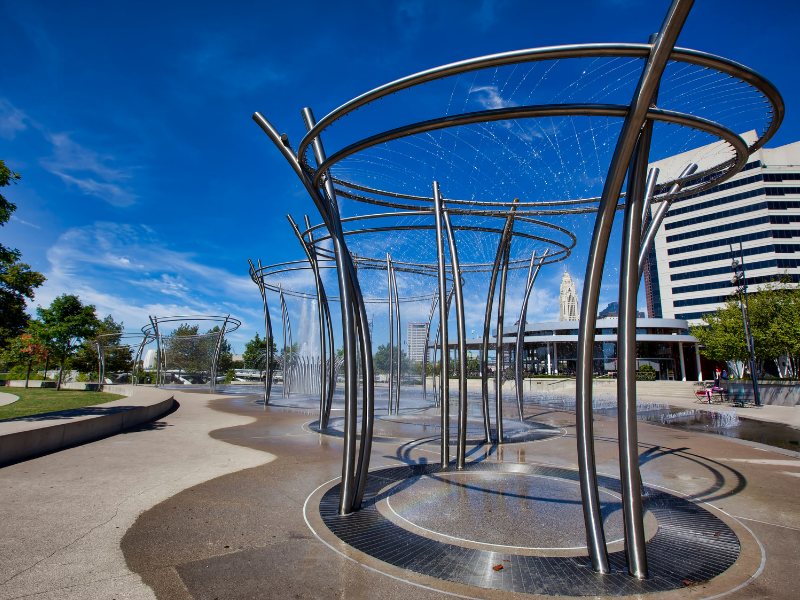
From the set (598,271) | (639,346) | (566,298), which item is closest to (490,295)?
(598,271)

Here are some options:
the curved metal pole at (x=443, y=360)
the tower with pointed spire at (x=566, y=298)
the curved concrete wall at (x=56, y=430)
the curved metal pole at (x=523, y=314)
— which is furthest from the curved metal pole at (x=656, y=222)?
the tower with pointed spire at (x=566, y=298)

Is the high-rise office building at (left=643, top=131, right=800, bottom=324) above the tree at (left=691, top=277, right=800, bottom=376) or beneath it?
above

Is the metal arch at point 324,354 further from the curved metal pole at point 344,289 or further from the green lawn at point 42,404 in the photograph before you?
the green lawn at point 42,404

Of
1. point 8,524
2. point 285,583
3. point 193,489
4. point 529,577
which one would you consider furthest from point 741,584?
point 8,524

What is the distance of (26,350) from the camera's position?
109 feet

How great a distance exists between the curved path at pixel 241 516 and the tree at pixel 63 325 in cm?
2736

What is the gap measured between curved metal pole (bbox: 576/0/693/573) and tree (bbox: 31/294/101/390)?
126ft

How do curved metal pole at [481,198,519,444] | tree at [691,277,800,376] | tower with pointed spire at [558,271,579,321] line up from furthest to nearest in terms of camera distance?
tower with pointed spire at [558,271,579,321]
tree at [691,277,800,376]
curved metal pole at [481,198,519,444]

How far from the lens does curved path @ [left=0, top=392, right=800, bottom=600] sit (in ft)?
12.9

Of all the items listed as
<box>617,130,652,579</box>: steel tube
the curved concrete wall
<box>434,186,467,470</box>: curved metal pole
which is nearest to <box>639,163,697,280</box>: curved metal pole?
<box>617,130,652,579</box>: steel tube

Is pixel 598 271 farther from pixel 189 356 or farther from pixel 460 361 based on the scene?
pixel 189 356

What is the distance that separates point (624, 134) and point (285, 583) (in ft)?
17.1

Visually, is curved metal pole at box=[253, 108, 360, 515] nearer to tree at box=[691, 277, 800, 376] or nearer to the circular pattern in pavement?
the circular pattern in pavement

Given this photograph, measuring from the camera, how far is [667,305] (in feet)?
263
